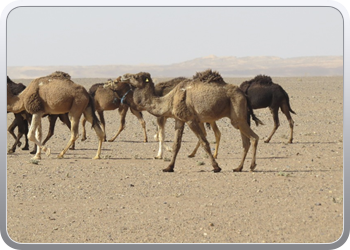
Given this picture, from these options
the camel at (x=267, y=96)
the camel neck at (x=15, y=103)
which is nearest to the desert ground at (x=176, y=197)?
the camel neck at (x=15, y=103)

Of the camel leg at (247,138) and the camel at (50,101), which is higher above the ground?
the camel at (50,101)

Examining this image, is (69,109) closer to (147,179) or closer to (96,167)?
(96,167)

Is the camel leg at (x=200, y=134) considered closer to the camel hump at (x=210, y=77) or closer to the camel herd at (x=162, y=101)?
the camel herd at (x=162, y=101)

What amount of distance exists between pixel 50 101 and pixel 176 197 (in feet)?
16.7

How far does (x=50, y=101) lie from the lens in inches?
579

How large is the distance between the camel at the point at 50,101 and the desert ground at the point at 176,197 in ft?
2.95

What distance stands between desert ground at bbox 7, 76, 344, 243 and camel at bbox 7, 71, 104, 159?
901mm

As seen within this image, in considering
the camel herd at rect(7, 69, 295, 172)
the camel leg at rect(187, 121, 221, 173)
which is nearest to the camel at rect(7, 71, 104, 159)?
the camel herd at rect(7, 69, 295, 172)

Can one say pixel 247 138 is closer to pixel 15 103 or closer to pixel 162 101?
pixel 162 101

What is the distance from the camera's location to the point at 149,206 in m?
10.4

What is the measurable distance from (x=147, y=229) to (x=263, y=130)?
14.7 meters

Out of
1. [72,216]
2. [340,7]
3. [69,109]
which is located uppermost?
[340,7]

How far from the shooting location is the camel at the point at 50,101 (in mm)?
14695

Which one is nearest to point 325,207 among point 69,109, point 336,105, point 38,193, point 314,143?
point 38,193
